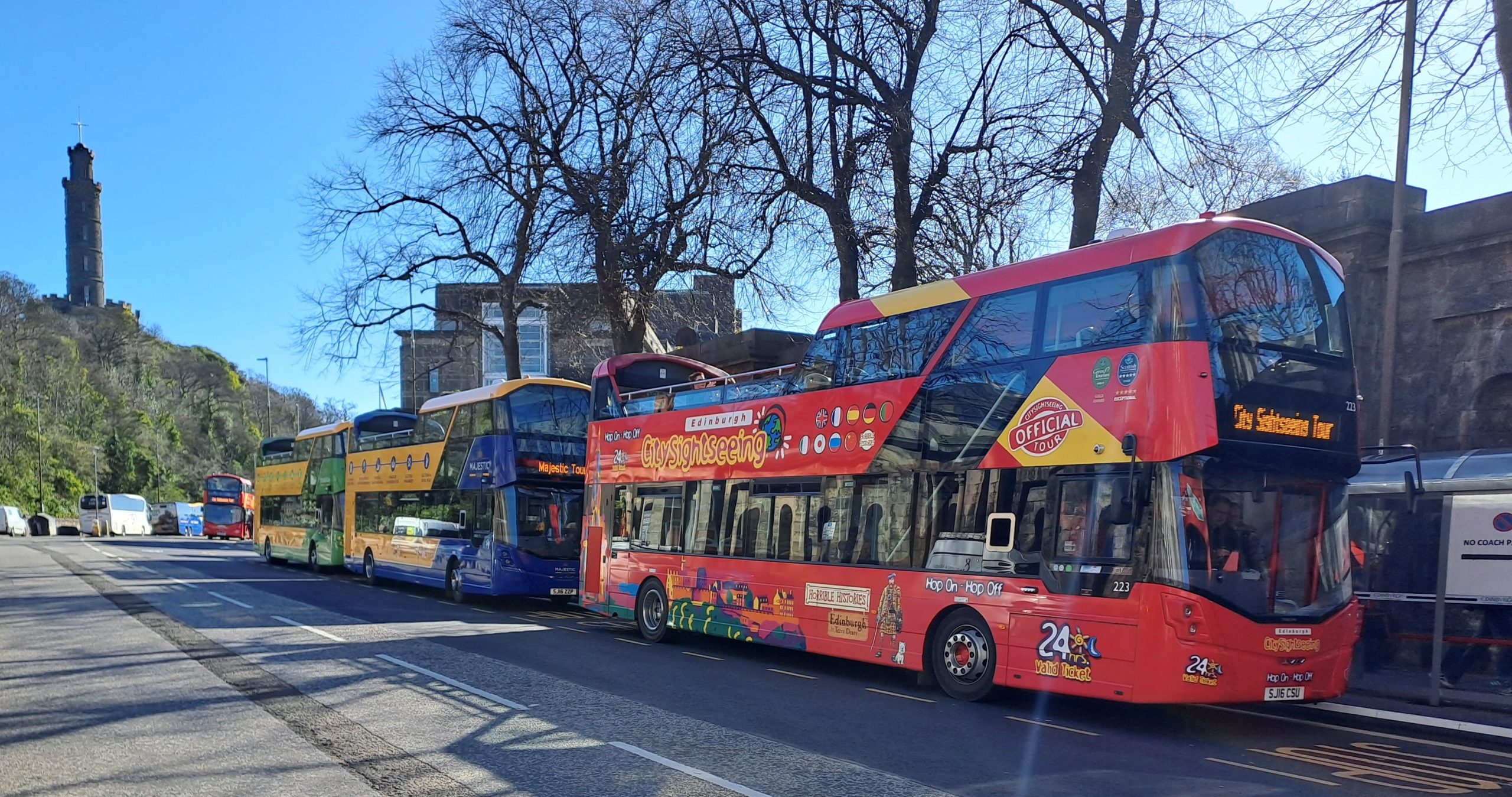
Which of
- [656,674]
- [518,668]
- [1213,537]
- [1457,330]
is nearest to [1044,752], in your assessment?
[1213,537]

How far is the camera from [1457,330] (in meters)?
14.3

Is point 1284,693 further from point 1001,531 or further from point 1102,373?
point 1102,373

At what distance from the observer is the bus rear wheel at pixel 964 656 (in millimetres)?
10055

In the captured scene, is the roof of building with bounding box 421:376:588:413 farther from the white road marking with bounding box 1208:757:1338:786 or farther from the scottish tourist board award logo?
the white road marking with bounding box 1208:757:1338:786

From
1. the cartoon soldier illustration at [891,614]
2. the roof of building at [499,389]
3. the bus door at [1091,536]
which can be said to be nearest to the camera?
the bus door at [1091,536]

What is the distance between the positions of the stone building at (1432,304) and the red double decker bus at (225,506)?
56.5m

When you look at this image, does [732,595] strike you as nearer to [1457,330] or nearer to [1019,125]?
[1019,125]

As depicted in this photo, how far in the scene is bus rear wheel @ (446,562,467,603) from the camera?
833 inches

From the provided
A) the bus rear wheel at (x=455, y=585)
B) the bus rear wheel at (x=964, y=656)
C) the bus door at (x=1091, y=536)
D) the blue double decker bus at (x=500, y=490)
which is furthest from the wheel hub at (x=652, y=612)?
the bus door at (x=1091, y=536)

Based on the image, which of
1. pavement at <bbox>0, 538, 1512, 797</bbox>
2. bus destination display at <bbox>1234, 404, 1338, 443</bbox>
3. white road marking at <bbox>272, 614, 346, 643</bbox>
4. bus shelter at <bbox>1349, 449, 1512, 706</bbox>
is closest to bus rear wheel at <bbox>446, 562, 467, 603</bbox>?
white road marking at <bbox>272, 614, 346, 643</bbox>

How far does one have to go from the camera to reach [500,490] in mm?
19859

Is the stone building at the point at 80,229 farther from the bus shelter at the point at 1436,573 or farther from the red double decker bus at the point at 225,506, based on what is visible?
the bus shelter at the point at 1436,573

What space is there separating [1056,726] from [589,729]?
3.95 metres

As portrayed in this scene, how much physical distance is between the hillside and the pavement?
6286cm
